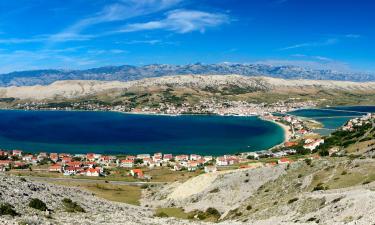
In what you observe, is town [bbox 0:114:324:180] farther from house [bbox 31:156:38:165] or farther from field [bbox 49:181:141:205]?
field [bbox 49:181:141:205]

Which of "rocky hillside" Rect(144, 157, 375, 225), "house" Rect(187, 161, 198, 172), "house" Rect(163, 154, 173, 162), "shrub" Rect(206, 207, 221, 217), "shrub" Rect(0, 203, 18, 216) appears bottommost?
"house" Rect(187, 161, 198, 172)

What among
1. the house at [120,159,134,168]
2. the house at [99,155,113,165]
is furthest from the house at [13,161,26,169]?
the house at [120,159,134,168]

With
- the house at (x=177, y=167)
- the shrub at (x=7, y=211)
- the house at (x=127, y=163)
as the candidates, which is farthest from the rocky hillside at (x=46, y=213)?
the house at (x=127, y=163)

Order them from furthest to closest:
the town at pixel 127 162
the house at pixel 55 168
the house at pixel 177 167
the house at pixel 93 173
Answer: the house at pixel 177 167, the house at pixel 55 168, the town at pixel 127 162, the house at pixel 93 173

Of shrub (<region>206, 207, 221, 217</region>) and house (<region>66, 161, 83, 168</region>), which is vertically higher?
shrub (<region>206, 207, 221, 217</region>)

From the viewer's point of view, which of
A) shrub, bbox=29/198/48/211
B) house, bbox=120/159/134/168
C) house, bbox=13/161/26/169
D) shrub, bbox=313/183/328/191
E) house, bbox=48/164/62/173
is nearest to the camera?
shrub, bbox=29/198/48/211

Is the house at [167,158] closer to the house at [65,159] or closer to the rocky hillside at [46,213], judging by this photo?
the house at [65,159]

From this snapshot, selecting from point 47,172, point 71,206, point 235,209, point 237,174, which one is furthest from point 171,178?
point 71,206
